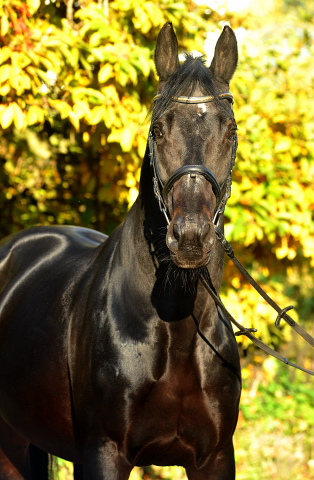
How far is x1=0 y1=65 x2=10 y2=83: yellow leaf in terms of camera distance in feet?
11.2

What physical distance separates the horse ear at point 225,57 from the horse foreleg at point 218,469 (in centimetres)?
154

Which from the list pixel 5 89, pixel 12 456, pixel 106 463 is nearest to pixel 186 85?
pixel 106 463

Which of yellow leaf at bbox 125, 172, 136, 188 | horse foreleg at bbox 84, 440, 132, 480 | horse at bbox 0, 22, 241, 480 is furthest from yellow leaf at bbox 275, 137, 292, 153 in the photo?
horse foreleg at bbox 84, 440, 132, 480

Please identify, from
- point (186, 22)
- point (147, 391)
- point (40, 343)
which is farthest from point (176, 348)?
point (186, 22)

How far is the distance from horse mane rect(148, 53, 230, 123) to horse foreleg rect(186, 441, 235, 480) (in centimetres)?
137

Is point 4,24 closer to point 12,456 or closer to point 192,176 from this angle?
point 192,176

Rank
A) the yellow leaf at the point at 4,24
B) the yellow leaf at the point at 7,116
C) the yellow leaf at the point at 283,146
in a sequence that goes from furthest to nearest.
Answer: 1. the yellow leaf at the point at 283,146
2. the yellow leaf at the point at 7,116
3. the yellow leaf at the point at 4,24

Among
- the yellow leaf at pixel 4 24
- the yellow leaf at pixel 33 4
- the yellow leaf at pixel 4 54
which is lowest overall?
the yellow leaf at pixel 4 54

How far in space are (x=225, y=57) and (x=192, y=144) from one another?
52 cm

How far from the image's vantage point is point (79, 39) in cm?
390

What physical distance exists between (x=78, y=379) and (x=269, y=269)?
3163mm

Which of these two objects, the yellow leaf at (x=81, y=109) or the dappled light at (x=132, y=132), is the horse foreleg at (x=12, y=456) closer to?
the dappled light at (x=132, y=132)

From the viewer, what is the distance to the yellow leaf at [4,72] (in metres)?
3.41

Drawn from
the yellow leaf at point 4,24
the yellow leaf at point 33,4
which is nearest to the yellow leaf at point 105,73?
the yellow leaf at point 33,4
